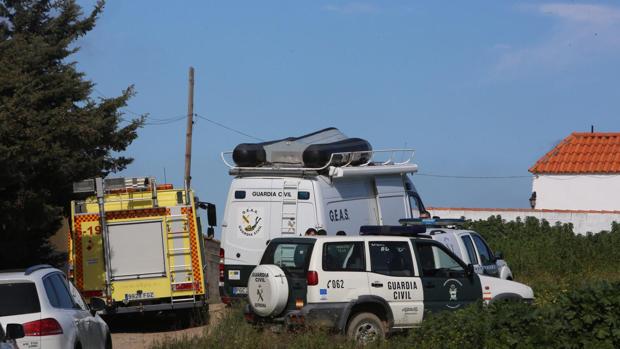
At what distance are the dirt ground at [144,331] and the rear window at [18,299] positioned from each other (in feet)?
21.5

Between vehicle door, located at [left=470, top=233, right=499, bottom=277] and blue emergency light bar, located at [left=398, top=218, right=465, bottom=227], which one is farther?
vehicle door, located at [left=470, top=233, right=499, bottom=277]

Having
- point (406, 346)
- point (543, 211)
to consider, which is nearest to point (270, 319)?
point (406, 346)

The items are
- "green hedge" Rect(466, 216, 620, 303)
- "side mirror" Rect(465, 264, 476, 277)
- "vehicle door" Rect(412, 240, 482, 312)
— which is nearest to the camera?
"vehicle door" Rect(412, 240, 482, 312)

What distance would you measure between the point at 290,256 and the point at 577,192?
29.5 m

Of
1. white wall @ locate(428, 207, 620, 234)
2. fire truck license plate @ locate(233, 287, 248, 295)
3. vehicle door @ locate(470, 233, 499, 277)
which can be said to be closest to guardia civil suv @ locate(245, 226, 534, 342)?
vehicle door @ locate(470, 233, 499, 277)

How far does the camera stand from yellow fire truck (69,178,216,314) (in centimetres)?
2073

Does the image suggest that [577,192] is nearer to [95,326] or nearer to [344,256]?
[344,256]

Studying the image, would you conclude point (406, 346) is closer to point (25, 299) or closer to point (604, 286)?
point (604, 286)

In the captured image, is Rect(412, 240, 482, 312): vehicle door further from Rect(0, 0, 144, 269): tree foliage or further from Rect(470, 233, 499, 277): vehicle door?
Rect(0, 0, 144, 269): tree foliage

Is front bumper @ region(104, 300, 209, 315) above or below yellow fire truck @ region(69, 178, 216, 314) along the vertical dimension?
below

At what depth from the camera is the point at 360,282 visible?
15773mm

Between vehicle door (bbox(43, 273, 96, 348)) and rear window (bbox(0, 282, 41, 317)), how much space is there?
0.29 m

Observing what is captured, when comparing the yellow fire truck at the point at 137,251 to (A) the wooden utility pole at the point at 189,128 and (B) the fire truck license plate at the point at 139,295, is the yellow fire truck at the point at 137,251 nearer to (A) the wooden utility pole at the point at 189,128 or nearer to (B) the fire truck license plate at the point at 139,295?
(B) the fire truck license plate at the point at 139,295

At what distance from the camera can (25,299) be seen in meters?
11.5
